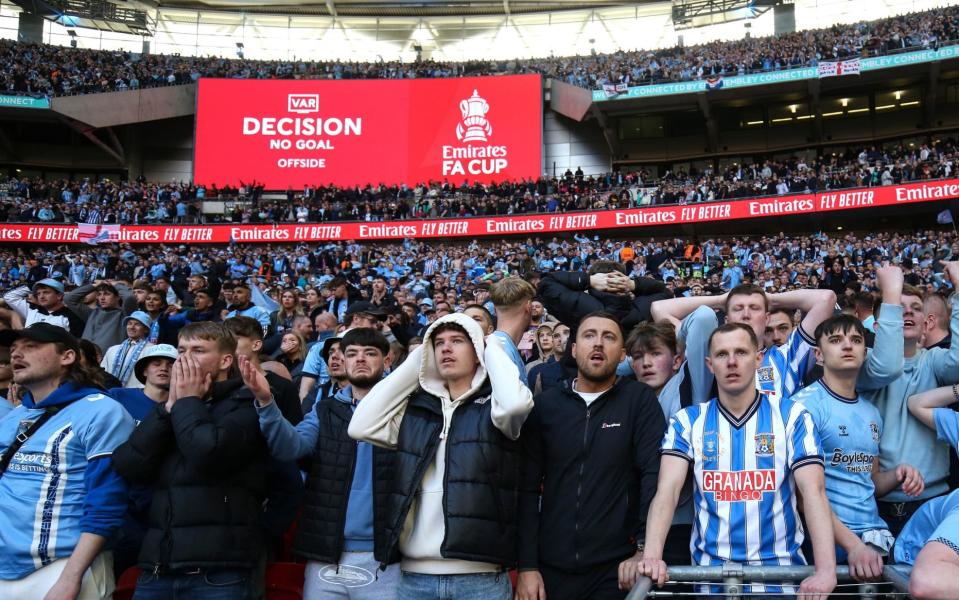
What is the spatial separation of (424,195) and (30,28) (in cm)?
2366

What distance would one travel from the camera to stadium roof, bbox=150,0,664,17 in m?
38.2

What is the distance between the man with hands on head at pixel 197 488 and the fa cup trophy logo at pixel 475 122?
29.2m

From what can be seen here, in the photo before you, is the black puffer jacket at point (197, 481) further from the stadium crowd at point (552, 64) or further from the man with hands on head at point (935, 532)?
the stadium crowd at point (552, 64)

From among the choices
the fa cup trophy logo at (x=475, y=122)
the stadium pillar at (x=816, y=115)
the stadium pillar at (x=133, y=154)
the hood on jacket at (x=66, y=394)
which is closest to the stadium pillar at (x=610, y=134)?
the fa cup trophy logo at (x=475, y=122)

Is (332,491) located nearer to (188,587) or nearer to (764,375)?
(188,587)

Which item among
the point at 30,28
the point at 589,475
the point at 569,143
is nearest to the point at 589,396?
the point at 589,475

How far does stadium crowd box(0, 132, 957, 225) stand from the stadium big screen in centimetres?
137

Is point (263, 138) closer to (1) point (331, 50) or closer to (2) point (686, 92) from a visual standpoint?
(1) point (331, 50)

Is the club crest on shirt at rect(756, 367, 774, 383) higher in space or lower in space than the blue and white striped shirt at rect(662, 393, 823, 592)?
higher

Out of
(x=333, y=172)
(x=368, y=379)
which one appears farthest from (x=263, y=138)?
(x=368, y=379)

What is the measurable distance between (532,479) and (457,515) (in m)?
0.38

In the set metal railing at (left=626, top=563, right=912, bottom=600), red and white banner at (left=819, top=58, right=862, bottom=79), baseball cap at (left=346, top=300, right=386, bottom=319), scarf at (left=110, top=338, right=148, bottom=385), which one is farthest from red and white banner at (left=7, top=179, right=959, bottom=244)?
metal railing at (left=626, top=563, right=912, bottom=600)

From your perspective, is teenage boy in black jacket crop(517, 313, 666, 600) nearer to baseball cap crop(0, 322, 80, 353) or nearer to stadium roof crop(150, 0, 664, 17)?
baseball cap crop(0, 322, 80, 353)

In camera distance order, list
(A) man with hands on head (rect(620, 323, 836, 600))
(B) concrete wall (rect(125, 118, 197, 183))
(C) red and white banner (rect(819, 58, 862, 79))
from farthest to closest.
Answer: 1. (B) concrete wall (rect(125, 118, 197, 183))
2. (C) red and white banner (rect(819, 58, 862, 79))
3. (A) man with hands on head (rect(620, 323, 836, 600))
